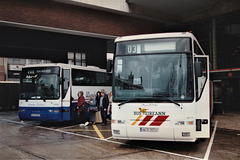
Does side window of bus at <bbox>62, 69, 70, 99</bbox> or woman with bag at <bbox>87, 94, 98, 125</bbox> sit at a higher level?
side window of bus at <bbox>62, 69, 70, 99</bbox>

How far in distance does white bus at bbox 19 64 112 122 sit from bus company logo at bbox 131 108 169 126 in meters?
7.03

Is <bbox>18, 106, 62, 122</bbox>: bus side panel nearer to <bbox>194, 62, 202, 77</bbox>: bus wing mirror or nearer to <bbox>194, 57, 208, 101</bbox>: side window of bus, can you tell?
<bbox>194, 57, 208, 101</bbox>: side window of bus

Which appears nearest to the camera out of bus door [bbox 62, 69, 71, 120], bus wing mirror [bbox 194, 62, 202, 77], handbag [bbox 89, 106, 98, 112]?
bus wing mirror [bbox 194, 62, 202, 77]

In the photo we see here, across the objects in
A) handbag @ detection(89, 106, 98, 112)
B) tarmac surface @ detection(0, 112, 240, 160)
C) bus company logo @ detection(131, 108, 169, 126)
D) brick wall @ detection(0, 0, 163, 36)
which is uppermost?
brick wall @ detection(0, 0, 163, 36)

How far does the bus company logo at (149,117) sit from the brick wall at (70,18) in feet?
37.6

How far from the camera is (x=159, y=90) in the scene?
797 cm

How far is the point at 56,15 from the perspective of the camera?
18484 millimetres

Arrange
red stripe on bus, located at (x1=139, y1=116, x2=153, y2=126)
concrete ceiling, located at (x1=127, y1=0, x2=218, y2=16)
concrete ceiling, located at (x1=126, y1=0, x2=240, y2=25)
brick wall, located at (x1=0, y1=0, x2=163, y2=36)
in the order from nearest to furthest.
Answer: red stripe on bus, located at (x1=139, y1=116, x2=153, y2=126)
brick wall, located at (x1=0, y1=0, x2=163, y2=36)
concrete ceiling, located at (x1=127, y1=0, x2=218, y2=16)
concrete ceiling, located at (x1=126, y1=0, x2=240, y2=25)

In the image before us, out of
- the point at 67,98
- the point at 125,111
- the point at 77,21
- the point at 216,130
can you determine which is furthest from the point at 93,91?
the point at 125,111

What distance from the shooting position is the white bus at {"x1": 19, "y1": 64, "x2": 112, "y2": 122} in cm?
1430

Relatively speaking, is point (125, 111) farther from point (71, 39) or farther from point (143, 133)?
point (71, 39)

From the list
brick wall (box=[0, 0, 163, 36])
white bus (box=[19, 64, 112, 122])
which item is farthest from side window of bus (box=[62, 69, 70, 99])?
brick wall (box=[0, 0, 163, 36])

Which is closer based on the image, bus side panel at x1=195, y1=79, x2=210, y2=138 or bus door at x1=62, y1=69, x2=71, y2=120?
bus side panel at x1=195, y1=79, x2=210, y2=138

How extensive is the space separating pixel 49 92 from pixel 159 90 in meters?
7.79
